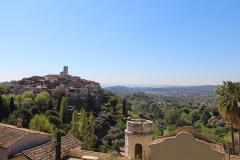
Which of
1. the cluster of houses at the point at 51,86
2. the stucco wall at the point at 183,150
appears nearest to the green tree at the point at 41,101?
the cluster of houses at the point at 51,86

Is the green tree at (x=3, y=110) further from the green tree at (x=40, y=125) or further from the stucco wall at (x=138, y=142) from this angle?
the stucco wall at (x=138, y=142)

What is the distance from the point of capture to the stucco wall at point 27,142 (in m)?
20.8

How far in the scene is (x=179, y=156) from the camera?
14.6 metres

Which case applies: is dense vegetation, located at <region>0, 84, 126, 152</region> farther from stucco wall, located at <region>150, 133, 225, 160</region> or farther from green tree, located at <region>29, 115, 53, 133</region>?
stucco wall, located at <region>150, 133, 225, 160</region>

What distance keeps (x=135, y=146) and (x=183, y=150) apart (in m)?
4.69

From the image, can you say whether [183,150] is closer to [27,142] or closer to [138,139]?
[138,139]

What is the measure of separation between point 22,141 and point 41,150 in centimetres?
289

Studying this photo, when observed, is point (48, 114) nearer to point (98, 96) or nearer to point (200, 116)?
point (98, 96)

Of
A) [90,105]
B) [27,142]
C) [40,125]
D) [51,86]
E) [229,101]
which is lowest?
[40,125]

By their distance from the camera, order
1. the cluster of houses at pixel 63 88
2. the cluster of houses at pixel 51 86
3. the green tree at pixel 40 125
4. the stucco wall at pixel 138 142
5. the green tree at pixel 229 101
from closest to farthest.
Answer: the stucco wall at pixel 138 142 → the green tree at pixel 229 101 → the green tree at pixel 40 125 → the cluster of houses at pixel 63 88 → the cluster of houses at pixel 51 86

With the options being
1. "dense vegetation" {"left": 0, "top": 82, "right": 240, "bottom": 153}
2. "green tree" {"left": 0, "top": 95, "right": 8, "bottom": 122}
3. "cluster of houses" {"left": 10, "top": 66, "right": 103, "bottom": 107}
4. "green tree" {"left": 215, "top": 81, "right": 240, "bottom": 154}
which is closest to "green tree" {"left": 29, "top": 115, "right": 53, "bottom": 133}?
"dense vegetation" {"left": 0, "top": 82, "right": 240, "bottom": 153}

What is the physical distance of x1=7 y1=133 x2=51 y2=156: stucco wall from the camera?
68.4ft

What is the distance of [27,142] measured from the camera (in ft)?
72.4

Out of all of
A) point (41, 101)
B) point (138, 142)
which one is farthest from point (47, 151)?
point (41, 101)
